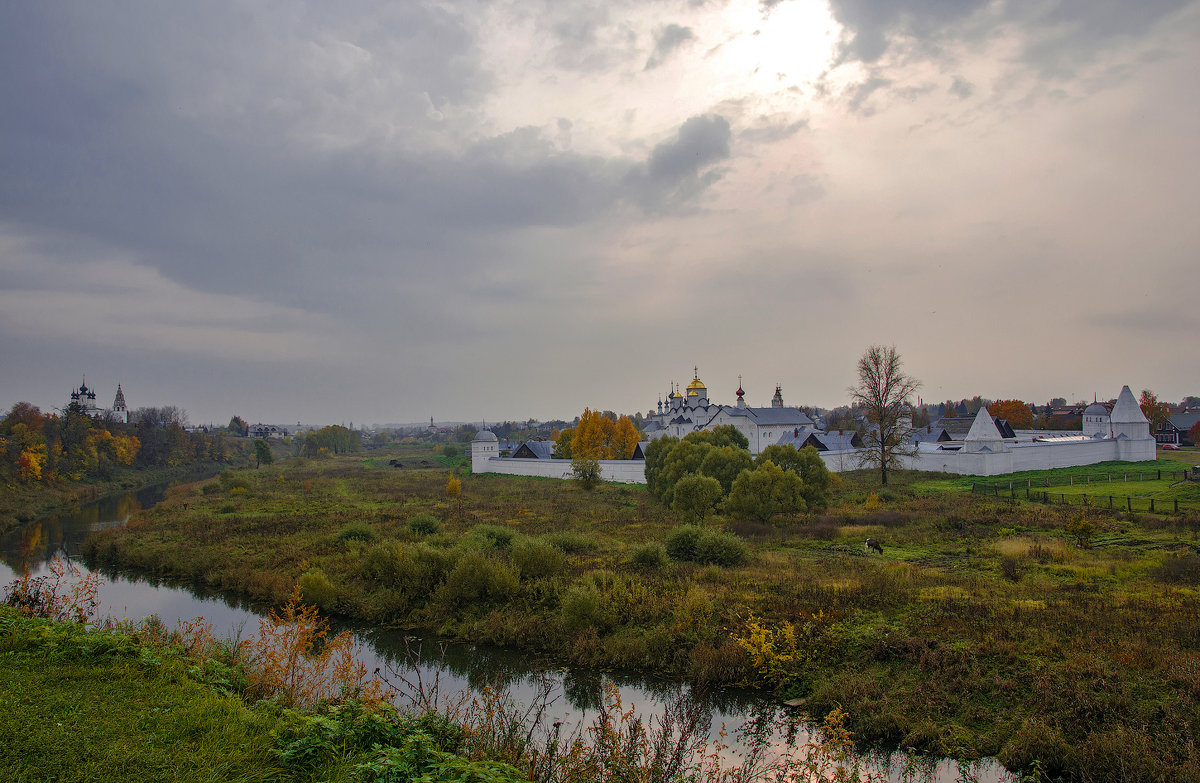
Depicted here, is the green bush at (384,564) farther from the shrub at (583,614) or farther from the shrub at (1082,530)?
the shrub at (1082,530)

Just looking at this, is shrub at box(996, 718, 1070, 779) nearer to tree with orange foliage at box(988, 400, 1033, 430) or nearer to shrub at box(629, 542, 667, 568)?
shrub at box(629, 542, 667, 568)

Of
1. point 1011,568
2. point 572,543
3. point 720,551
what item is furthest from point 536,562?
point 1011,568

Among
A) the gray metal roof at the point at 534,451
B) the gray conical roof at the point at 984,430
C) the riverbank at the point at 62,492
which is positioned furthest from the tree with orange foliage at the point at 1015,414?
the riverbank at the point at 62,492

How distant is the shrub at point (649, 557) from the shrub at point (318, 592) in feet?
26.0

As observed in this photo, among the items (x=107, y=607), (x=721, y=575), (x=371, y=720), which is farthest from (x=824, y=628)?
(x=107, y=607)

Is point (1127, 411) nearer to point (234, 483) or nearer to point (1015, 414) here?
point (1015, 414)

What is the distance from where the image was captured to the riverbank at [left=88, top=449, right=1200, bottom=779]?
27.2 feet

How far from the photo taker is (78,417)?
54594mm

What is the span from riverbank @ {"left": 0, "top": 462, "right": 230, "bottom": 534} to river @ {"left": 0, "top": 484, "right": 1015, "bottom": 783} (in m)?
15.4

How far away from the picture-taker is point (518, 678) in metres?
11.3

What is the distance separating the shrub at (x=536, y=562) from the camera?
15752 mm

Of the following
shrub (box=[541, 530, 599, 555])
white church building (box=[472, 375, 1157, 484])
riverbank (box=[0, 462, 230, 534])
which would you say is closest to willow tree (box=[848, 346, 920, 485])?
white church building (box=[472, 375, 1157, 484])

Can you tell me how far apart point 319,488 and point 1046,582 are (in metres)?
41.9

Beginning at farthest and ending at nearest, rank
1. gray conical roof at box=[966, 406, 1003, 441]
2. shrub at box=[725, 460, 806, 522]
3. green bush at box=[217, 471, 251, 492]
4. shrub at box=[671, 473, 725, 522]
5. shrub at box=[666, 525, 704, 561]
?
green bush at box=[217, 471, 251, 492]
gray conical roof at box=[966, 406, 1003, 441]
shrub at box=[671, 473, 725, 522]
shrub at box=[725, 460, 806, 522]
shrub at box=[666, 525, 704, 561]
